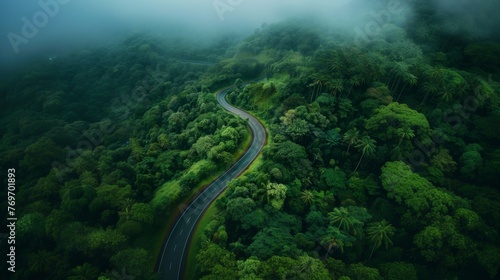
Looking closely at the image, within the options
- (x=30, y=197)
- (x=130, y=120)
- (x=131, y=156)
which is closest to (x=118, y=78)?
(x=130, y=120)

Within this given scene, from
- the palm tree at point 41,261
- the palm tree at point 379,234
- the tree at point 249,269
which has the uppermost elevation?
the palm tree at point 41,261

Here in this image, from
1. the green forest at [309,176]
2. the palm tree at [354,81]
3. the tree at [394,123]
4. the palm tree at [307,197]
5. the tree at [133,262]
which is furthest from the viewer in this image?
the palm tree at [354,81]

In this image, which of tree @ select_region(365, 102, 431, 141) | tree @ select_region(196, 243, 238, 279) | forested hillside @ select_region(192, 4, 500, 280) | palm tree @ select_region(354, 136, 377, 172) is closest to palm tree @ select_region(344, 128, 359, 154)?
forested hillside @ select_region(192, 4, 500, 280)

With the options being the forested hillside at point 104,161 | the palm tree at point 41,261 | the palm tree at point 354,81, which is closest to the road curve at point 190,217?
the forested hillside at point 104,161

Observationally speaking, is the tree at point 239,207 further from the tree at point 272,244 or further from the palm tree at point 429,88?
the palm tree at point 429,88

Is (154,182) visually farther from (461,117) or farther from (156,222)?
(461,117)

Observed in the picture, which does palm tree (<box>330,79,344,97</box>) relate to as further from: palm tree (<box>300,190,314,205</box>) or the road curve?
palm tree (<box>300,190,314,205</box>)
